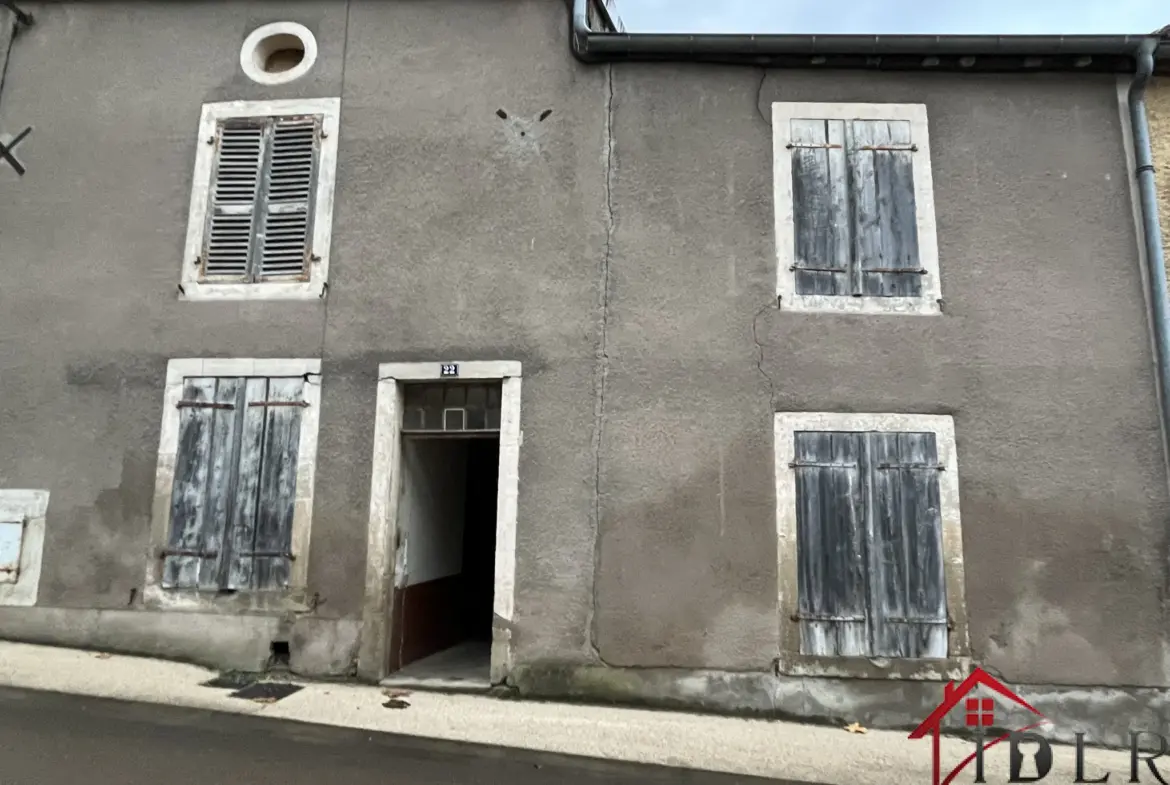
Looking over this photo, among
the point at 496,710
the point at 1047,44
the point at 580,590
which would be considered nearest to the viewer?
the point at 496,710

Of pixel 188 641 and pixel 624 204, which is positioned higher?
pixel 624 204

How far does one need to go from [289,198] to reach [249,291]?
2.89 ft

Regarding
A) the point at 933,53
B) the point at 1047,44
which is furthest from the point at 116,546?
the point at 1047,44

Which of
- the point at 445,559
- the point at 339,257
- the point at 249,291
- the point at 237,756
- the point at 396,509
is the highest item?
the point at 339,257

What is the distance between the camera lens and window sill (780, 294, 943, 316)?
21.2 feet

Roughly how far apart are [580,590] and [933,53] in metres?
5.14

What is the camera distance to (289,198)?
704 centimetres

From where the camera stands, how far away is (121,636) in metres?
6.43

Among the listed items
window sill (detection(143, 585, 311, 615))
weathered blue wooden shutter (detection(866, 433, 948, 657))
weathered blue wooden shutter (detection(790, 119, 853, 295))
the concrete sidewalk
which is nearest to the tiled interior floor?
the concrete sidewalk

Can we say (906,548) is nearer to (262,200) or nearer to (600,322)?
(600,322)

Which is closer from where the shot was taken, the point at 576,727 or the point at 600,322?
the point at 576,727

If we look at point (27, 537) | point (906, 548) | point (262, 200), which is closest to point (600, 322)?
point (906, 548)

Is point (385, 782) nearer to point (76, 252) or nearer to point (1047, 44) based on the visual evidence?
point (76, 252)

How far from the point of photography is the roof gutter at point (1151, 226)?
6.16 m
